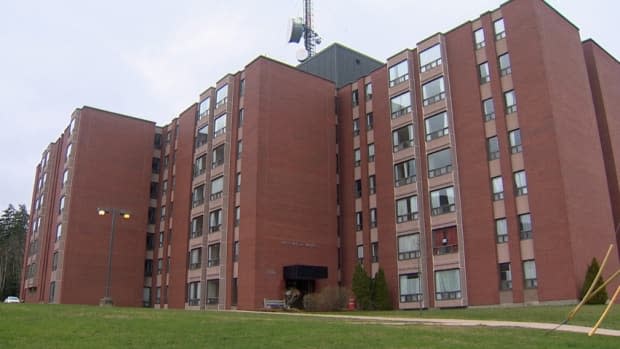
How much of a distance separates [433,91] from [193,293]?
89.1 feet

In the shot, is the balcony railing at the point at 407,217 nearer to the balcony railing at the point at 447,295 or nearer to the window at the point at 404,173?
the window at the point at 404,173

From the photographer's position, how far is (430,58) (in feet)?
147

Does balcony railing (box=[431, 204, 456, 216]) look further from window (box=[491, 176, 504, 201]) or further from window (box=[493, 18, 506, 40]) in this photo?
window (box=[493, 18, 506, 40])

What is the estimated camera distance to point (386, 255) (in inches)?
1753

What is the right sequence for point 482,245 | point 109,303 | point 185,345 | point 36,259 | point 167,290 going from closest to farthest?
point 185,345 → point 109,303 → point 482,245 → point 167,290 → point 36,259

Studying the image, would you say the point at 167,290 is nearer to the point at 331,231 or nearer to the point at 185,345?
the point at 331,231

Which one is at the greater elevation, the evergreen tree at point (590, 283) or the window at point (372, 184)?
the window at point (372, 184)

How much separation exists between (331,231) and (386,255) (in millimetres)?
5901

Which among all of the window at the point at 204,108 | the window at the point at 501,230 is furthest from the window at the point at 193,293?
the window at the point at 501,230

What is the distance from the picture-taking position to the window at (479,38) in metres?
41.3

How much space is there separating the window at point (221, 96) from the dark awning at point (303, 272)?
1763 centimetres

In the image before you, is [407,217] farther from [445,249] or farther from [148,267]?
[148,267]

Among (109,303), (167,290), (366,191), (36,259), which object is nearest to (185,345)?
(109,303)

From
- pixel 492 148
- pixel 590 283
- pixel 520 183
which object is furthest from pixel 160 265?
pixel 590 283
